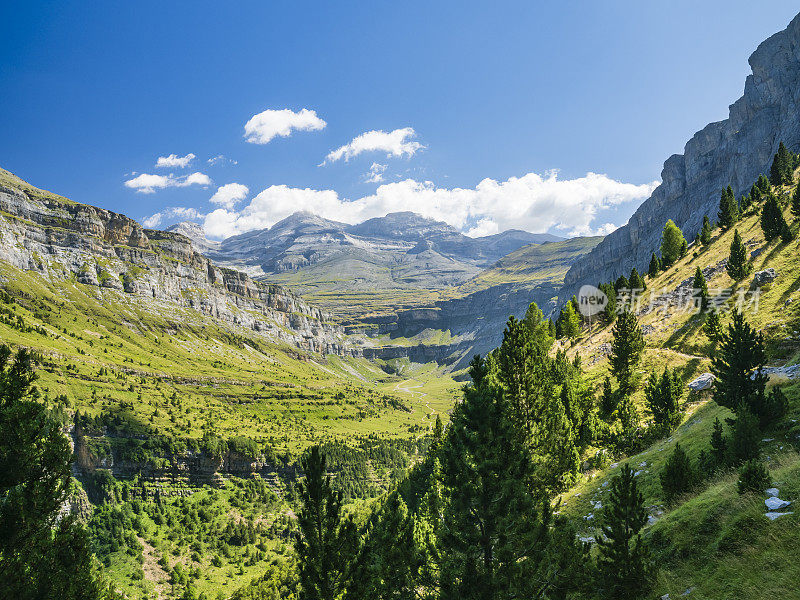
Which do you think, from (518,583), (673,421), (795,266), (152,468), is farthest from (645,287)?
(152,468)

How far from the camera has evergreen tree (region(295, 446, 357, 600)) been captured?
18766 millimetres

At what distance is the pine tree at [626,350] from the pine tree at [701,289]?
17.2 m

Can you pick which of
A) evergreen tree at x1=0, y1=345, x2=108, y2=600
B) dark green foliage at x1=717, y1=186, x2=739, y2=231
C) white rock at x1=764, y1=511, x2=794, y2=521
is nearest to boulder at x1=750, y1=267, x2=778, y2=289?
dark green foliage at x1=717, y1=186, x2=739, y2=231

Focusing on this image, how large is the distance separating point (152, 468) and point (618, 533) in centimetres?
19417

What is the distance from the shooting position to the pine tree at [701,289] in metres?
58.4

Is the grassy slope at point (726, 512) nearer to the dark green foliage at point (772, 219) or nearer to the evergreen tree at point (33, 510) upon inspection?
the dark green foliage at point (772, 219)

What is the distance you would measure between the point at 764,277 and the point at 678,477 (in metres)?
49.0

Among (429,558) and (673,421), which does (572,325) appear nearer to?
(673,421)

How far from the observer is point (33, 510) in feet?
55.1

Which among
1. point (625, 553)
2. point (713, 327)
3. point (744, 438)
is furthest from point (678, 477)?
point (713, 327)

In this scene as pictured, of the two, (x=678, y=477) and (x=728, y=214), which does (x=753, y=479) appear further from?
(x=728, y=214)

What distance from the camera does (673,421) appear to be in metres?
35.8

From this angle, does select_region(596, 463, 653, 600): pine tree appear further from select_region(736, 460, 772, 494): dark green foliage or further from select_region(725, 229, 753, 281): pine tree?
select_region(725, 229, 753, 281): pine tree

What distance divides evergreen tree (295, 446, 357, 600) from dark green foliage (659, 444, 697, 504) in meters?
17.9
